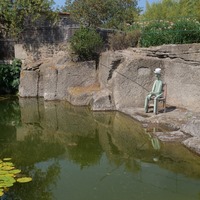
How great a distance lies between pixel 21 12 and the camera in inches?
571

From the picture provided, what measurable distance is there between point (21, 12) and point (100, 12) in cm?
1292

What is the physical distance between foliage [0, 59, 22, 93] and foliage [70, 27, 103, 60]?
10.9 ft

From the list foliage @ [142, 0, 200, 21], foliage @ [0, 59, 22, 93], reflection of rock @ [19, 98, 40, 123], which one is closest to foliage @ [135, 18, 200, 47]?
reflection of rock @ [19, 98, 40, 123]

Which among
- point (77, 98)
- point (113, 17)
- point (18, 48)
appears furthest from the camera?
point (113, 17)

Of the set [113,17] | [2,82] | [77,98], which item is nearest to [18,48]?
[2,82]

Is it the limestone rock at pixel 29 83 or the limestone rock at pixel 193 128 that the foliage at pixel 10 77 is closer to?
the limestone rock at pixel 29 83

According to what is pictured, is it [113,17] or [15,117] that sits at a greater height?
[113,17]

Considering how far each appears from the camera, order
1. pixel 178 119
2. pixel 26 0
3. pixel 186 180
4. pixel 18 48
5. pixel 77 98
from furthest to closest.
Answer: pixel 18 48
pixel 26 0
pixel 77 98
pixel 178 119
pixel 186 180

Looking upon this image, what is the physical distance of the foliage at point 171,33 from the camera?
35.3 feet

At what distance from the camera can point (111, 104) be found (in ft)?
36.6

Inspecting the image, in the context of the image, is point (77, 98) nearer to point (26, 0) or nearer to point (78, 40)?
point (78, 40)

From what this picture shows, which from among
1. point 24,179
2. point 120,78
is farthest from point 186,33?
point 24,179

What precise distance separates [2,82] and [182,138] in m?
9.78

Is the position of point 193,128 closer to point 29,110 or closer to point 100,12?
point 29,110
